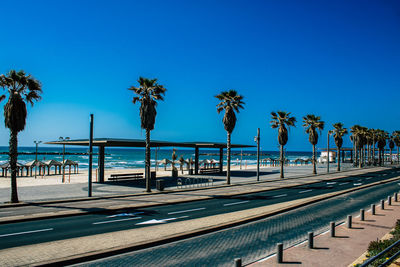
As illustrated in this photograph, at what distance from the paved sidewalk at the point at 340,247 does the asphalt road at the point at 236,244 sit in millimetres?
795

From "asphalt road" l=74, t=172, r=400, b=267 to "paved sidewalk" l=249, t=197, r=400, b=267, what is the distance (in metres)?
0.79

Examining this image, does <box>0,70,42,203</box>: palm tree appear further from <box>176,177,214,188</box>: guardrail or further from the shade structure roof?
<box>176,177,214,188</box>: guardrail

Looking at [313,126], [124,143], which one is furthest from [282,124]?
[124,143]

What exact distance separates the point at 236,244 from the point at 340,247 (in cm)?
396

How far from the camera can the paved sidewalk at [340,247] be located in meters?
9.32

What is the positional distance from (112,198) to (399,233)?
19814 millimetres

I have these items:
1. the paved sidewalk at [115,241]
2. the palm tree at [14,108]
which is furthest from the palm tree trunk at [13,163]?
the paved sidewalk at [115,241]

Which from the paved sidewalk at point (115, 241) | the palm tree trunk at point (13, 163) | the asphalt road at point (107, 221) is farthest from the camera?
the palm tree trunk at point (13, 163)

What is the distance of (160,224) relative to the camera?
48.6 feet

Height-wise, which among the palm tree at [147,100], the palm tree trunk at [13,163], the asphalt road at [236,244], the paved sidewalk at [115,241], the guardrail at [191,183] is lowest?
the guardrail at [191,183]

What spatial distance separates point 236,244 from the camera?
1162 centimetres

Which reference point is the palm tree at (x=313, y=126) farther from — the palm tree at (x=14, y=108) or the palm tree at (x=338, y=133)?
the palm tree at (x=14, y=108)

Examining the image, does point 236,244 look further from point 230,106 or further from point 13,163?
point 230,106

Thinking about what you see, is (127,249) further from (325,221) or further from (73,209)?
(325,221)
